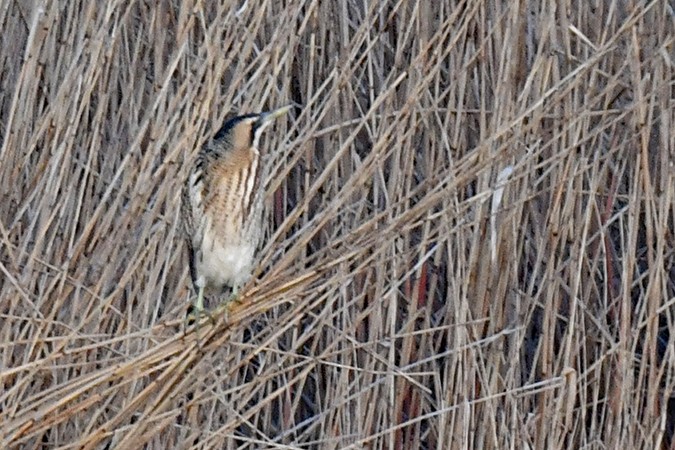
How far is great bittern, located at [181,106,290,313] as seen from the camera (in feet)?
8.32

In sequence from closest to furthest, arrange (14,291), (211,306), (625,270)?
(14,291)
(625,270)
(211,306)

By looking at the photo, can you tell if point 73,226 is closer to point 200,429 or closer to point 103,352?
point 103,352

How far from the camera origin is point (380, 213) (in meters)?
2.48

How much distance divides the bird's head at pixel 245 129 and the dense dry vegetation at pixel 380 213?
6 cm

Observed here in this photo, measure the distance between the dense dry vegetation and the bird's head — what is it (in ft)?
0.19

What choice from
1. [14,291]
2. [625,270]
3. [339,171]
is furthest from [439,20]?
[14,291]

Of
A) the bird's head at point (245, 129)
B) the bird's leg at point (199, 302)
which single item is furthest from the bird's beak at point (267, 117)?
the bird's leg at point (199, 302)

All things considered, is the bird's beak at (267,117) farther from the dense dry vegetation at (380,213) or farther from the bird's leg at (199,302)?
the bird's leg at (199,302)

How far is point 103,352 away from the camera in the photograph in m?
2.73

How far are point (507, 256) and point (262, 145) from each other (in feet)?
1.91

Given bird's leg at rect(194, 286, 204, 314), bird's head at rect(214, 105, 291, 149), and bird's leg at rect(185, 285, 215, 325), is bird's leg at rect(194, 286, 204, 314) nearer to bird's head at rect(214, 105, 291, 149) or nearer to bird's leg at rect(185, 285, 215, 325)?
bird's leg at rect(185, 285, 215, 325)

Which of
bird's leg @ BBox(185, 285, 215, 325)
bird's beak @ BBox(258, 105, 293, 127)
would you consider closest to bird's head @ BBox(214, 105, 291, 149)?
bird's beak @ BBox(258, 105, 293, 127)

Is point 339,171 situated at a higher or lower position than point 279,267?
higher

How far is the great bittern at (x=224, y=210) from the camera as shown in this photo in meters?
2.54
